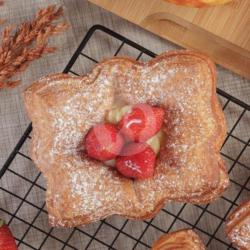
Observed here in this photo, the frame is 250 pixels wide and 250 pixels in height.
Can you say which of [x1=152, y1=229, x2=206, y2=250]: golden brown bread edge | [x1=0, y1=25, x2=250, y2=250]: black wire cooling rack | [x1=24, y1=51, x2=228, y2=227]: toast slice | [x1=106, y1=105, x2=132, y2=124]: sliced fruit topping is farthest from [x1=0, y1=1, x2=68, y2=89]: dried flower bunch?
[x1=152, y1=229, x2=206, y2=250]: golden brown bread edge

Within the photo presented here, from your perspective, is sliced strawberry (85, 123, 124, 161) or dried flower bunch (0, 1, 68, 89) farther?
dried flower bunch (0, 1, 68, 89)

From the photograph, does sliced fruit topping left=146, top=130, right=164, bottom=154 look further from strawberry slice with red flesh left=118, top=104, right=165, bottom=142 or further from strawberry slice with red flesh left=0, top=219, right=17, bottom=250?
strawberry slice with red flesh left=0, top=219, right=17, bottom=250

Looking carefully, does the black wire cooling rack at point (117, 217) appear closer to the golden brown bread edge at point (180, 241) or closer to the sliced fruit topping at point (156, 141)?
the golden brown bread edge at point (180, 241)

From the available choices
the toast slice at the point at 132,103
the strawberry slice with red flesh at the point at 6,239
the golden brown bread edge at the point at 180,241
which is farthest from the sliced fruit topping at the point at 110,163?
the strawberry slice with red flesh at the point at 6,239

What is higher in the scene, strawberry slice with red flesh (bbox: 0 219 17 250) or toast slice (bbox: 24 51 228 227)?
toast slice (bbox: 24 51 228 227)

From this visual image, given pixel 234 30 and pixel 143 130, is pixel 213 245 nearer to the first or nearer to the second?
pixel 143 130

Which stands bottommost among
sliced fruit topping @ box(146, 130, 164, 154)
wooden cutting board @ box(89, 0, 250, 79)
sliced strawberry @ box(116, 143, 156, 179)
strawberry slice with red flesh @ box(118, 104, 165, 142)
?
sliced strawberry @ box(116, 143, 156, 179)

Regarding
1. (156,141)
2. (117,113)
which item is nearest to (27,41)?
(117,113)
